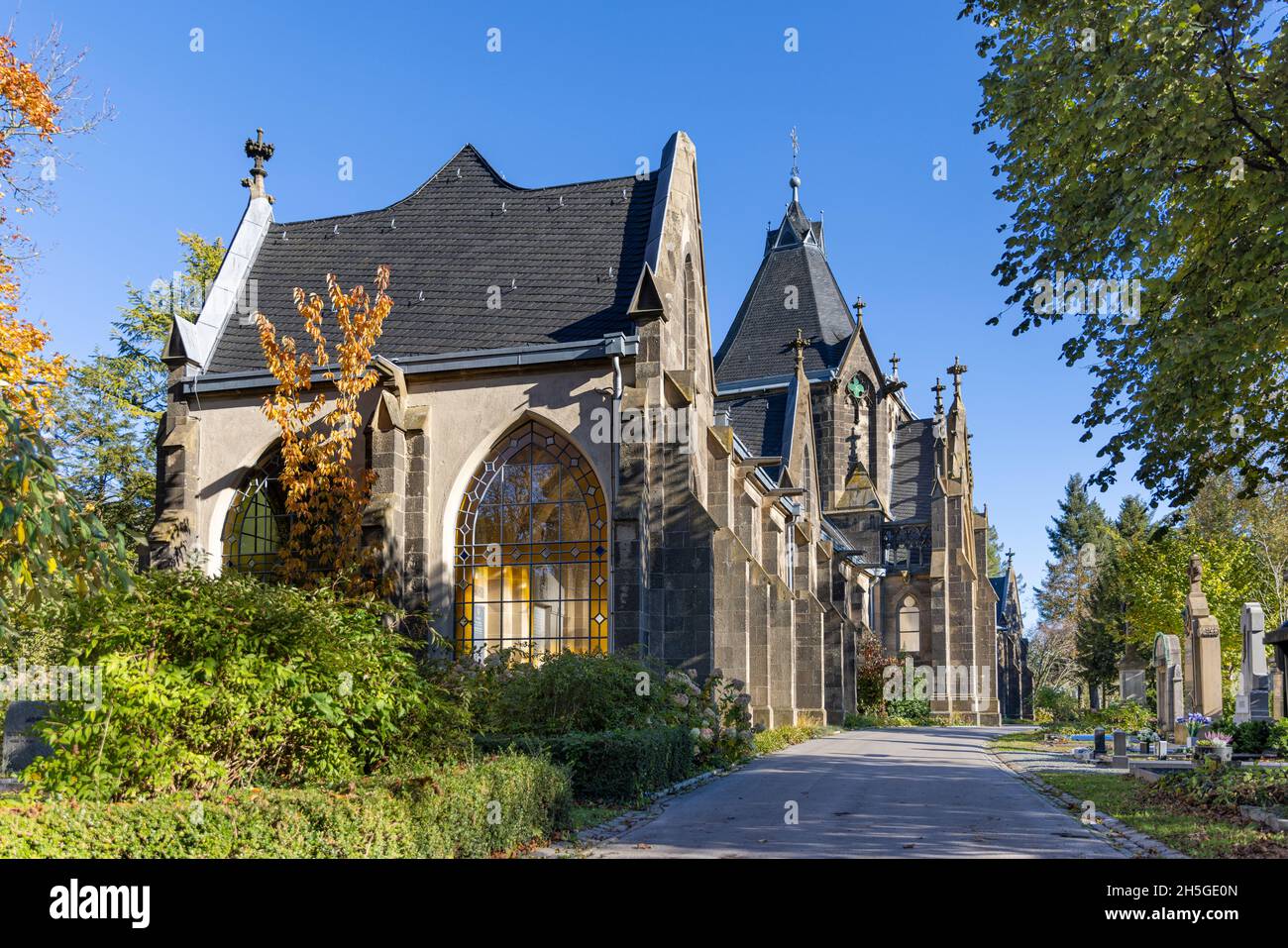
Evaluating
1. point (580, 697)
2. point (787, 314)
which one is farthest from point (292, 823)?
point (787, 314)

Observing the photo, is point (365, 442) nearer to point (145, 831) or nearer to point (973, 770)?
point (973, 770)

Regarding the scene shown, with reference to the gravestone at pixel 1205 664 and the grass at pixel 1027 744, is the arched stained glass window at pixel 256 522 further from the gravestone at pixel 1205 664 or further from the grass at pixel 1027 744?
the gravestone at pixel 1205 664

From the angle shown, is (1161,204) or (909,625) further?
(909,625)

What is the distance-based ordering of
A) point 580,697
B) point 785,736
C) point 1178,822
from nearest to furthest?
point 1178,822 < point 580,697 < point 785,736

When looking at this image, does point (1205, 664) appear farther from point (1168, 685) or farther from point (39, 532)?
point (39, 532)

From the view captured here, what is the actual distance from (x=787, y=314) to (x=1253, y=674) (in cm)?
3402

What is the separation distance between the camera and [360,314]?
20.8 meters

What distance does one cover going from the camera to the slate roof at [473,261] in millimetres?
21562

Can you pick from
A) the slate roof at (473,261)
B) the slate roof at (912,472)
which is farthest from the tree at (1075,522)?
the slate roof at (473,261)

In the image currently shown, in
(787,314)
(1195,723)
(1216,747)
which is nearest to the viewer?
(1216,747)

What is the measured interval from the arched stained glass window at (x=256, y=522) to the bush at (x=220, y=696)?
1237 centimetres

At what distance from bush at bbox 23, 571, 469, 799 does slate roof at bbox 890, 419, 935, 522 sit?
44.0 m

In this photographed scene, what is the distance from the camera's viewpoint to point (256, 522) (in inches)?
866
